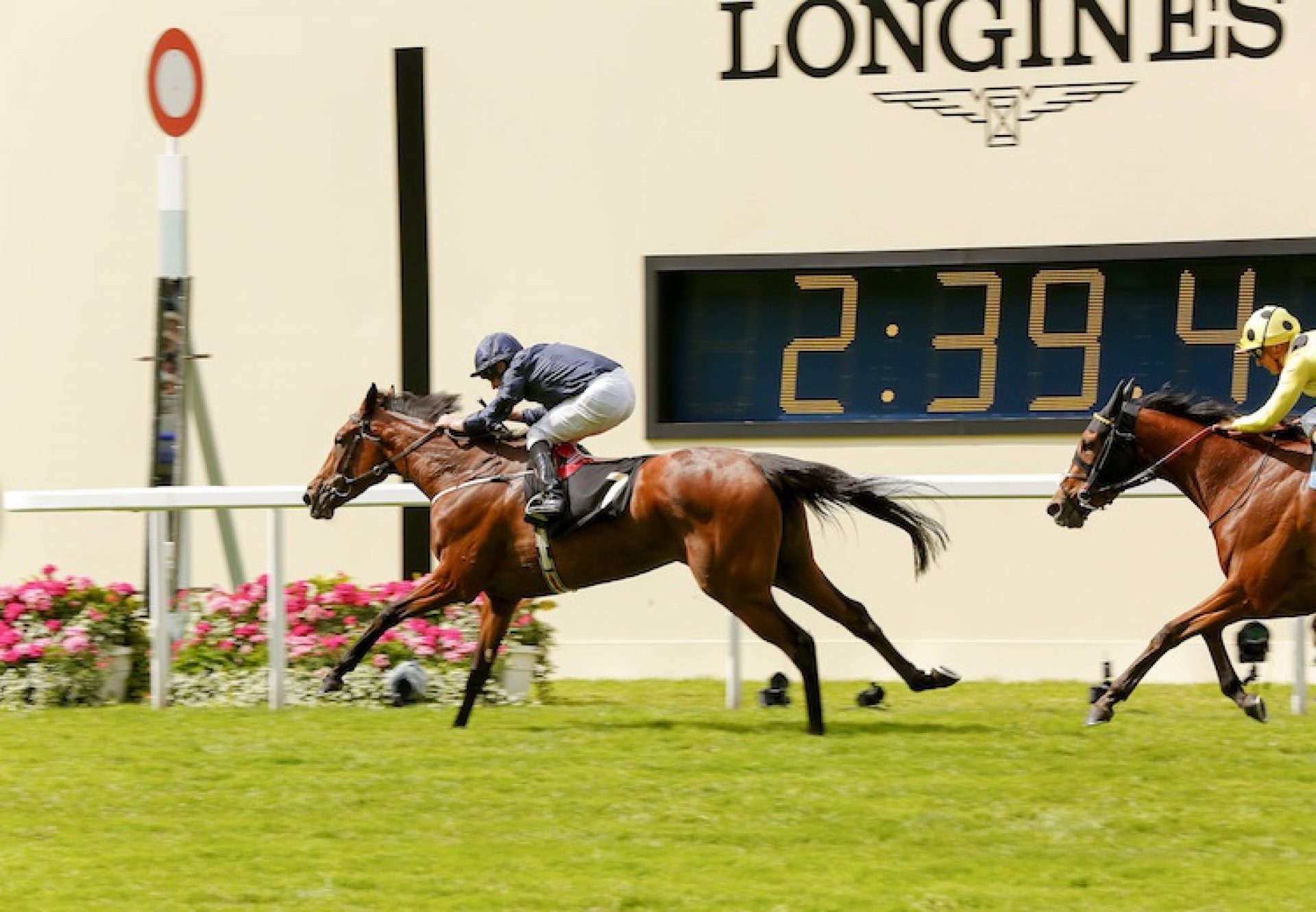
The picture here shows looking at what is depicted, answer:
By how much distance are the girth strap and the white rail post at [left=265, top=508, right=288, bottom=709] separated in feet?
3.90

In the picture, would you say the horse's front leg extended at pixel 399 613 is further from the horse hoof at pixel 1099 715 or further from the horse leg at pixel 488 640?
the horse hoof at pixel 1099 715

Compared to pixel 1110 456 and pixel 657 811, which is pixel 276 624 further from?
pixel 1110 456

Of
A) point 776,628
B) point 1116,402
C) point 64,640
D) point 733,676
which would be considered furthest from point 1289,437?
point 64,640

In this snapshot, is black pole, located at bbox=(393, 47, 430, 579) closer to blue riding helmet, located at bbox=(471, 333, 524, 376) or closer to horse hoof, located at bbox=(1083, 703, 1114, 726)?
blue riding helmet, located at bbox=(471, 333, 524, 376)

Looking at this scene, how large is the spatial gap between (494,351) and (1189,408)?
105 inches

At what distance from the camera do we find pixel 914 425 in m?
10.1

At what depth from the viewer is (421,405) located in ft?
28.3

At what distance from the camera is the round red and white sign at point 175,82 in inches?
414

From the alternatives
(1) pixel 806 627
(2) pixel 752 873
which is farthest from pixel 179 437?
(2) pixel 752 873

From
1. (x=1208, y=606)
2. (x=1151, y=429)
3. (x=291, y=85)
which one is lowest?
(x=1208, y=606)

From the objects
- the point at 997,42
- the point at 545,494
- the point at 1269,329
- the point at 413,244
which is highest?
the point at 997,42

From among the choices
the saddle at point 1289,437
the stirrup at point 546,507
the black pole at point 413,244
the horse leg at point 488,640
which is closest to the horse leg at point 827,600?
the stirrup at point 546,507

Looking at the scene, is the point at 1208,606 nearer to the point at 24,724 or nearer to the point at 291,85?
the point at 24,724

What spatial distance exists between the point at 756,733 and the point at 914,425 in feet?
9.39
